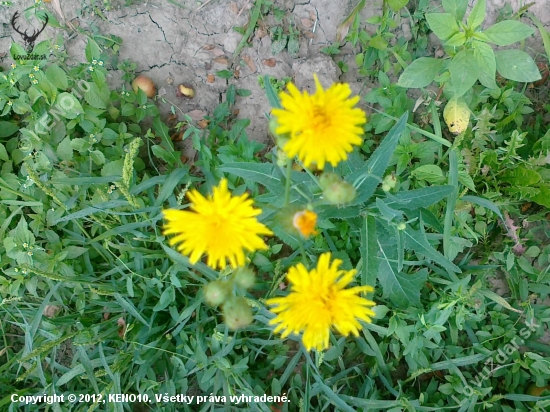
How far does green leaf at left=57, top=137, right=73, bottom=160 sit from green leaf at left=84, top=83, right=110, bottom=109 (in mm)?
338

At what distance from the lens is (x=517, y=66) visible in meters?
2.97

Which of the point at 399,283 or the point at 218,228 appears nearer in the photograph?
the point at 218,228

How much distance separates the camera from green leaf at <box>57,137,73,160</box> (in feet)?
11.1

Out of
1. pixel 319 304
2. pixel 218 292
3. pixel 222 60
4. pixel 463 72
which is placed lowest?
pixel 319 304

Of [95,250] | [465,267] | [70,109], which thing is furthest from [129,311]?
[465,267]

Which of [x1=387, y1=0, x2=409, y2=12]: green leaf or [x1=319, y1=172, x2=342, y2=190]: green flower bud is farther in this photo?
[x1=387, y1=0, x2=409, y2=12]: green leaf

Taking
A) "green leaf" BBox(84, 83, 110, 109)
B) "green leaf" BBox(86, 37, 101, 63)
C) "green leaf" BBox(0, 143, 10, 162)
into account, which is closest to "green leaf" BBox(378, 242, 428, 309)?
"green leaf" BBox(84, 83, 110, 109)

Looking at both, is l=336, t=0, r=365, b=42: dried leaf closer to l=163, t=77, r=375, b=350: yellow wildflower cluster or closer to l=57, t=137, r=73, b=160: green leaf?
l=163, t=77, r=375, b=350: yellow wildflower cluster

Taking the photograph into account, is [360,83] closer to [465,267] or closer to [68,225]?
[465,267]

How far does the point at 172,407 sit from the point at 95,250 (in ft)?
4.45

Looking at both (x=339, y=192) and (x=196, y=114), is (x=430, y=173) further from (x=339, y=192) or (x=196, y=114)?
(x=196, y=114)

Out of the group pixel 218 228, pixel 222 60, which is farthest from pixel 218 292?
pixel 222 60

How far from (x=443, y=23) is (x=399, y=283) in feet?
5.73

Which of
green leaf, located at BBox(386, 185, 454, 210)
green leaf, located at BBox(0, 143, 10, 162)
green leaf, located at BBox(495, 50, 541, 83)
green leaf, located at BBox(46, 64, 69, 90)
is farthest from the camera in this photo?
green leaf, located at BBox(0, 143, 10, 162)
